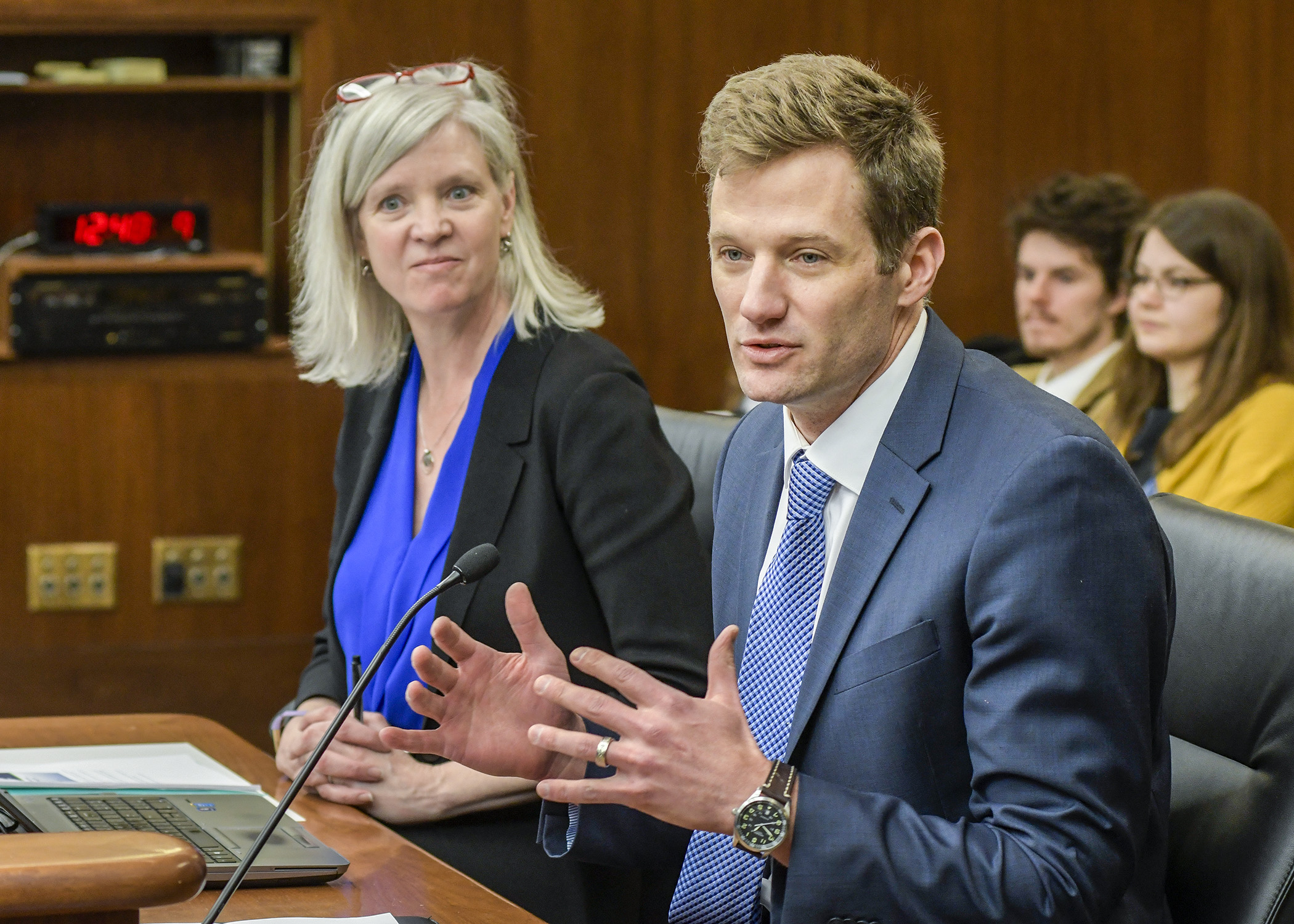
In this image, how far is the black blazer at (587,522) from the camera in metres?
1.74

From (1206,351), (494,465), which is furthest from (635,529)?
(1206,351)

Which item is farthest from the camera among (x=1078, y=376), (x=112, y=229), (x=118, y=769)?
(x=1078, y=376)

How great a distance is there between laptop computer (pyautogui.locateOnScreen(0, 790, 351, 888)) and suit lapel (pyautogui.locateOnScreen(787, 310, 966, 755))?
46 centimetres

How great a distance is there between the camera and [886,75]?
4.18m

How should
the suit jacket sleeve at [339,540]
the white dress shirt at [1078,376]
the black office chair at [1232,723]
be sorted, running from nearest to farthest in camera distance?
the black office chair at [1232,723]
the suit jacket sleeve at [339,540]
the white dress shirt at [1078,376]

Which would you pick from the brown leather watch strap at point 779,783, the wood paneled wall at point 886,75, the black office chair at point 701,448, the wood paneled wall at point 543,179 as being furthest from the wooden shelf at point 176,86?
the brown leather watch strap at point 779,783

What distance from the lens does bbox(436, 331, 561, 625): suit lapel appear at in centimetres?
178

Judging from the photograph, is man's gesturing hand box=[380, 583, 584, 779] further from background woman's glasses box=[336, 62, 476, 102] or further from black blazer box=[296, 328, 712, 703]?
background woman's glasses box=[336, 62, 476, 102]

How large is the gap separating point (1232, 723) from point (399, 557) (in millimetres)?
1000

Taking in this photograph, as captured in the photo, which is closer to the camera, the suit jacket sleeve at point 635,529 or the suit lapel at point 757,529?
the suit lapel at point 757,529

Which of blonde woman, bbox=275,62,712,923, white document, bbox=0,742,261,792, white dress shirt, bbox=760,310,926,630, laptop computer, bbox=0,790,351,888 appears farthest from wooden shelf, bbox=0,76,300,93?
white dress shirt, bbox=760,310,926,630

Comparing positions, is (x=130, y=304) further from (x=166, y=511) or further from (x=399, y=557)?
(x=399, y=557)

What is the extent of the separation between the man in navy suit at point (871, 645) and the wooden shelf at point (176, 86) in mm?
2546

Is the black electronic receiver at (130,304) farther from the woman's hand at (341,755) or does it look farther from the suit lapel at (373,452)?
the woman's hand at (341,755)
